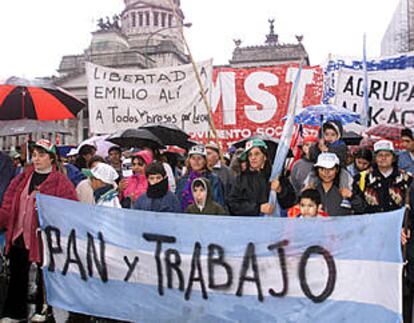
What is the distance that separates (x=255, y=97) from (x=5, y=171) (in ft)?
15.4

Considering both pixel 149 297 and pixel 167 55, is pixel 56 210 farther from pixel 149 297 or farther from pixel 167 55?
pixel 167 55

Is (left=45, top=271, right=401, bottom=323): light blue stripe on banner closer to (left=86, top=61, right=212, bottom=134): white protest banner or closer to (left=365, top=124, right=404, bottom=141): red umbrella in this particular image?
(left=365, top=124, right=404, bottom=141): red umbrella

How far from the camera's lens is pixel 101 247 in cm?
408

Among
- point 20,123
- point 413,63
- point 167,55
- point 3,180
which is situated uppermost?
point 167,55

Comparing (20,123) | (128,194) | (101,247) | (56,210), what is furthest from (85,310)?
(20,123)

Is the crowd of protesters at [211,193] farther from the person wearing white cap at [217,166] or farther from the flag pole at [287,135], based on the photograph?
Result: the person wearing white cap at [217,166]

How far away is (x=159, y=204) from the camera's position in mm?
4500

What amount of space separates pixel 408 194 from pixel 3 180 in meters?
3.55

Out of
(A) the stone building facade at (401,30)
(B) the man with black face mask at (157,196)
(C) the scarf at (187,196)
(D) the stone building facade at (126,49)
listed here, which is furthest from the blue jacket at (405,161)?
(D) the stone building facade at (126,49)

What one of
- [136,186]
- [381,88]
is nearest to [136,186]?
[136,186]

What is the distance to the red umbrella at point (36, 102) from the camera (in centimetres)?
551

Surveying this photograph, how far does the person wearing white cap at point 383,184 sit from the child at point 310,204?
1.68 feet

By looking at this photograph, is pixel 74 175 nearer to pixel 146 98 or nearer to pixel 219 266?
pixel 219 266

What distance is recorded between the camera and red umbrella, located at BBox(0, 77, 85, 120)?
5508 millimetres
